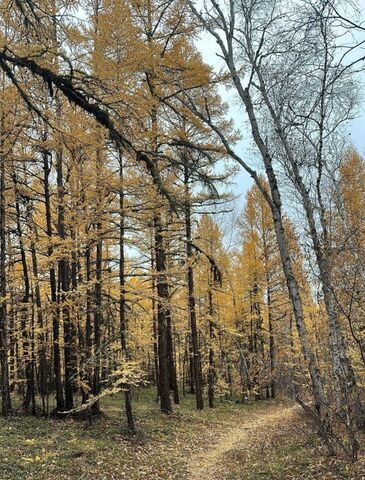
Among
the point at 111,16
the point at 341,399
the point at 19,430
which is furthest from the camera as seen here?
the point at 19,430

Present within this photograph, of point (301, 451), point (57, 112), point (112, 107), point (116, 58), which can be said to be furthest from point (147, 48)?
point (301, 451)

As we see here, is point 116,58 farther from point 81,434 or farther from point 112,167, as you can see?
point 81,434

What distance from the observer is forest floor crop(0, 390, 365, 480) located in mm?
6734

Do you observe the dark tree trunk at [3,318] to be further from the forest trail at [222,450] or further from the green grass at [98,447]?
the forest trail at [222,450]

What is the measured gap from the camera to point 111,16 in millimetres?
7180

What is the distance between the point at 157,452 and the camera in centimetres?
902

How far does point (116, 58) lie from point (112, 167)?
4.82 metres

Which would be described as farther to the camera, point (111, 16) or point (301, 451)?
point (301, 451)

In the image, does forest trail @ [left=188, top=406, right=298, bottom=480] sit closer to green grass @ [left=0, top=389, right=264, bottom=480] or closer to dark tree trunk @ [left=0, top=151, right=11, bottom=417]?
green grass @ [left=0, top=389, right=264, bottom=480]

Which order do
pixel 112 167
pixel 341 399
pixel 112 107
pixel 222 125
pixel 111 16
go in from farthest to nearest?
1. pixel 222 125
2. pixel 112 167
3. pixel 111 16
4. pixel 341 399
5. pixel 112 107

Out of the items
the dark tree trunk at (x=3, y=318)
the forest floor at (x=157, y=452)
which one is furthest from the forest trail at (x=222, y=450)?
the dark tree trunk at (x=3, y=318)

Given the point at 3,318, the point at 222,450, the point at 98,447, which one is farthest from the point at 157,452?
the point at 3,318

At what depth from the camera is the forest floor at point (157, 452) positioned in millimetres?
6734

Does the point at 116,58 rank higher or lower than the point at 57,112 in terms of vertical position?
higher
